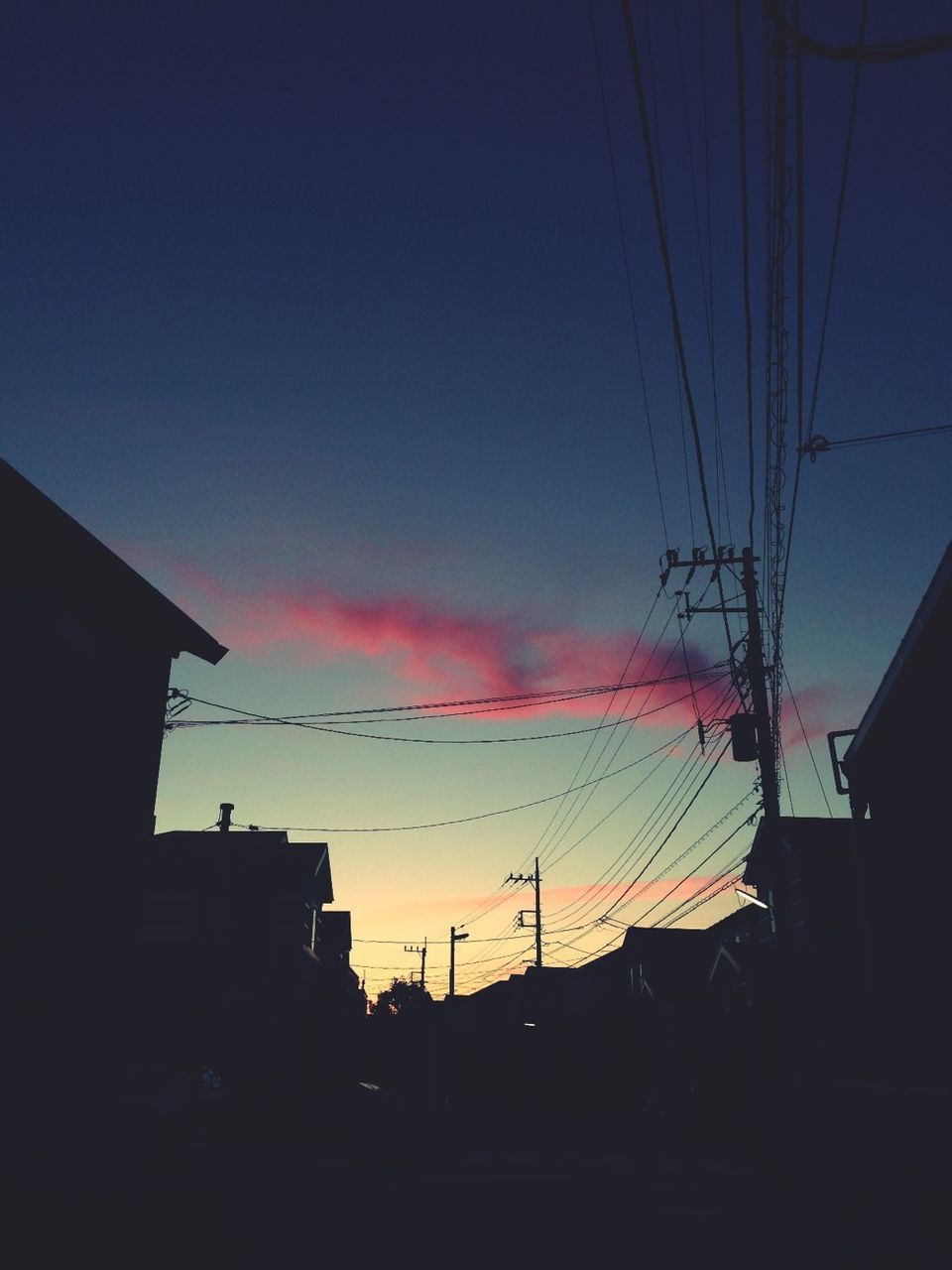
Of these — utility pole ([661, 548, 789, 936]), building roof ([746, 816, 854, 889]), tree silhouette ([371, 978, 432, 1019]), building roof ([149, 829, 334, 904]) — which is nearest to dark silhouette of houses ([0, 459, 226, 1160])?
utility pole ([661, 548, 789, 936])

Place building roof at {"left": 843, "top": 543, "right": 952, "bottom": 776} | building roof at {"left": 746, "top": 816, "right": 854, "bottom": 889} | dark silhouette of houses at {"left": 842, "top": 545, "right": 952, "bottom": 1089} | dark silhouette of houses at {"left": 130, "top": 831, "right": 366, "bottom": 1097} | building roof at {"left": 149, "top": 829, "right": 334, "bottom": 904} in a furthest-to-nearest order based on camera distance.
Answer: building roof at {"left": 149, "top": 829, "right": 334, "bottom": 904} < dark silhouette of houses at {"left": 130, "top": 831, "right": 366, "bottom": 1097} < building roof at {"left": 746, "top": 816, "right": 854, "bottom": 889} < dark silhouette of houses at {"left": 842, "top": 545, "right": 952, "bottom": 1089} < building roof at {"left": 843, "top": 543, "right": 952, "bottom": 776}

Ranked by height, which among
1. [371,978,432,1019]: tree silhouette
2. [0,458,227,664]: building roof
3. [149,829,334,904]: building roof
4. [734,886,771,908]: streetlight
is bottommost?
[371,978,432,1019]: tree silhouette

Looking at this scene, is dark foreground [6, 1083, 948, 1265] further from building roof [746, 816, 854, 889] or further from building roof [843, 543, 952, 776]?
building roof [746, 816, 854, 889]

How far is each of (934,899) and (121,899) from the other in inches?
468

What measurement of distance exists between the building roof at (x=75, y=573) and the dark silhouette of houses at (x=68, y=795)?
0.02 metres

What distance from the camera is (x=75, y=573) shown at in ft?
36.8

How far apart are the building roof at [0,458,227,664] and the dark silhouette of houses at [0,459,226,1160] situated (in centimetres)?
2

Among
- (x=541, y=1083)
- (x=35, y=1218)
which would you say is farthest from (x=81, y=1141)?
(x=541, y=1083)

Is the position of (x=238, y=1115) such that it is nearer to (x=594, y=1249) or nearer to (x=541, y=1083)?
(x=594, y=1249)

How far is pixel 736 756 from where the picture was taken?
16016 millimetres

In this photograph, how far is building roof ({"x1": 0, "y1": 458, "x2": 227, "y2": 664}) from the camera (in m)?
9.84

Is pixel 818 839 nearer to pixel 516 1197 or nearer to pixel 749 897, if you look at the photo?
pixel 749 897

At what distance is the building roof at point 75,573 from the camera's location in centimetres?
984

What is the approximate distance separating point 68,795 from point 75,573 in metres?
2.93
